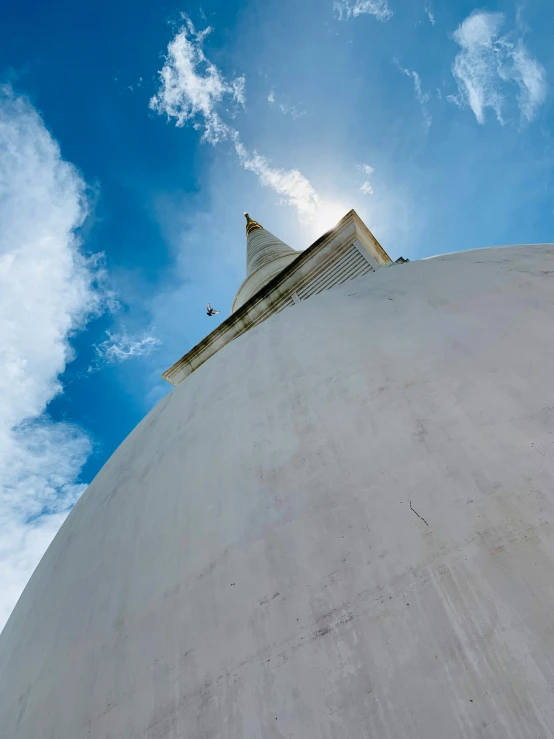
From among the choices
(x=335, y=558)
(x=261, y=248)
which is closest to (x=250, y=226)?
(x=261, y=248)

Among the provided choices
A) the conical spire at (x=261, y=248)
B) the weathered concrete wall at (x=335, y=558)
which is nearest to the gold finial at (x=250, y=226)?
the conical spire at (x=261, y=248)

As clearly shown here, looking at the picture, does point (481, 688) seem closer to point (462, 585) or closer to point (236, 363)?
point (462, 585)

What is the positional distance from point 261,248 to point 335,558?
11260 mm

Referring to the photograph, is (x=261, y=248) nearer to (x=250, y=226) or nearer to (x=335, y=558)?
(x=250, y=226)

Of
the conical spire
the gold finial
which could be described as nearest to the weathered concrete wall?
the conical spire

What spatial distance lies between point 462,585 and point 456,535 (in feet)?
0.63

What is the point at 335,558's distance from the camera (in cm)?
190

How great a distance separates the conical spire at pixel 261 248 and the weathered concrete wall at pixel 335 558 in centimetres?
836

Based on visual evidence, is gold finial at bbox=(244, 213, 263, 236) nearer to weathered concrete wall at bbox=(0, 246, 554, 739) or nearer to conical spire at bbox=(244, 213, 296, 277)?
conical spire at bbox=(244, 213, 296, 277)

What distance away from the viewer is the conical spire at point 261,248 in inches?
446

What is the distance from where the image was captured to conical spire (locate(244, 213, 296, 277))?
11320 mm

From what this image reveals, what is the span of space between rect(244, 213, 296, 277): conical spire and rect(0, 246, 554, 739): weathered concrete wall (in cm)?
836

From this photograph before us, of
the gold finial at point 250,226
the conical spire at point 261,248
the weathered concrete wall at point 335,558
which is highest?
the gold finial at point 250,226

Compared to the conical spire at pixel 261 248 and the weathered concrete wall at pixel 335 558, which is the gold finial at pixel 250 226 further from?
the weathered concrete wall at pixel 335 558
